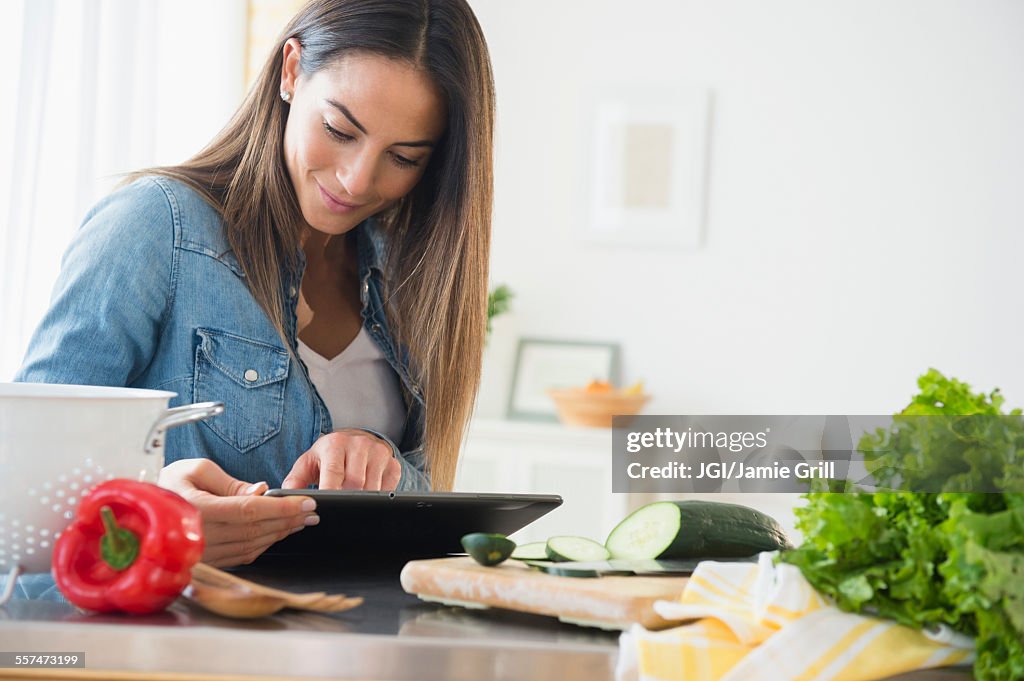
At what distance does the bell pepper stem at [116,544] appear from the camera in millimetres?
802

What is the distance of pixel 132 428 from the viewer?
0.87 metres

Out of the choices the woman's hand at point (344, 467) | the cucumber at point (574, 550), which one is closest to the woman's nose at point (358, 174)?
the woman's hand at point (344, 467)

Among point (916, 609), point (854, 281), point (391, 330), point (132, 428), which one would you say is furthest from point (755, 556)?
point (854, 281)

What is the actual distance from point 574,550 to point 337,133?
80 cm

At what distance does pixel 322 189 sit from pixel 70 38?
1.62 metres

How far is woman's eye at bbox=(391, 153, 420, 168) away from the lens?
1597 mm

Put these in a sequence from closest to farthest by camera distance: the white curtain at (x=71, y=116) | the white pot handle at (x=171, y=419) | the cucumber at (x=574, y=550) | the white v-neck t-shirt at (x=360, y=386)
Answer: the white pot handle at (x=171, y=419)
the cucumber at (x=574, y=550)
the white v-neck t-shirt at (x=360, y=386)
the white curtain at (x=71, y=116)

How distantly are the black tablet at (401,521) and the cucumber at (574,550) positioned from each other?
39 millimetres

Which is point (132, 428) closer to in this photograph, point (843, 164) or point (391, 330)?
point (391, 330)

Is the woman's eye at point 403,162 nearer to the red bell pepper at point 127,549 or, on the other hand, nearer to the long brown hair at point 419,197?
the long brown hair at point 419,197

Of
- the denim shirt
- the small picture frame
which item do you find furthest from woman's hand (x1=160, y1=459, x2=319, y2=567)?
the small picture frame

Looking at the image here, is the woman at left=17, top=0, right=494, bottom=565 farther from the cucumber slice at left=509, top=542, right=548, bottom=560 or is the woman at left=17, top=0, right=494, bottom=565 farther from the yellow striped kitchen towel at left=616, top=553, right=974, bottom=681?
the yellow striped kitchen towel at left=616, top=553, right=974, bottom=681

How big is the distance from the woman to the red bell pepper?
0.48 m

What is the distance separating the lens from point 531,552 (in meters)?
1.10
